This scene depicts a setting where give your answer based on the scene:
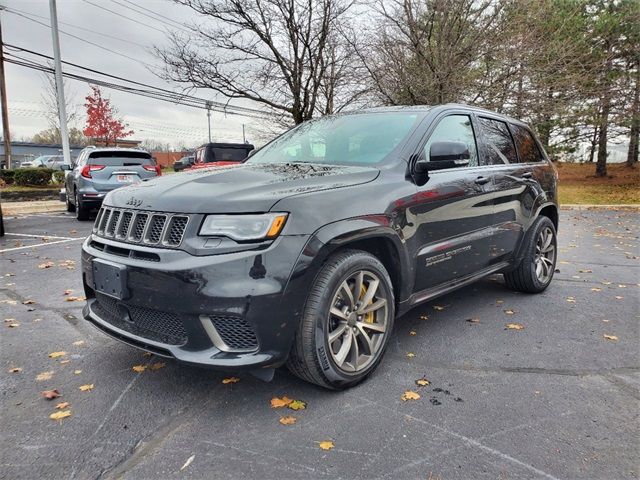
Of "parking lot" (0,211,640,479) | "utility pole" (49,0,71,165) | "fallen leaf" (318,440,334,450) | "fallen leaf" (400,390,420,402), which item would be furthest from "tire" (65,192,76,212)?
"fallen leaf" (318,440,334,450)

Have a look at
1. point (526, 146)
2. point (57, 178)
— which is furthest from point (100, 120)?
point (526, 146)

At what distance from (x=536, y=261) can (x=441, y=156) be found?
228 centimetres

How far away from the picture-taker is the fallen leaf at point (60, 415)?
2463 mm

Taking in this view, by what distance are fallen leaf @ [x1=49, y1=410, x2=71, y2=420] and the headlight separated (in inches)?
49.6

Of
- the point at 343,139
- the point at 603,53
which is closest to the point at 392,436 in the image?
the point at 343,139

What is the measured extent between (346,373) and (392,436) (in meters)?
0.48

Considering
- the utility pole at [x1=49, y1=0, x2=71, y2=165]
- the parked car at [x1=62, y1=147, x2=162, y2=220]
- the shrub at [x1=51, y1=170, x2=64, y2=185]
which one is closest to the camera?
the parked car at [x1=62, y1=147, x2=162, y2=220]

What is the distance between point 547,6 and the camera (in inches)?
605

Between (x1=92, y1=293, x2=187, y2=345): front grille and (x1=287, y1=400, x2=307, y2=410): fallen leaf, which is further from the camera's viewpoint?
(x1=287, y1=400, x2=307, y2=410): fallen leaf

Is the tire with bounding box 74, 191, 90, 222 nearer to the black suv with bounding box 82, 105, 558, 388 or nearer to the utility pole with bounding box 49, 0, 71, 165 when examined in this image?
the utility pole with bounding box 49, 0, 71, 165

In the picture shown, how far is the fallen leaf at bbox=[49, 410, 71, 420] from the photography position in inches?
97.0

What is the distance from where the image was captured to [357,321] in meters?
2.78

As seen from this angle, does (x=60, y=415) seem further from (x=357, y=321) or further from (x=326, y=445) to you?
(x=357, y=321)

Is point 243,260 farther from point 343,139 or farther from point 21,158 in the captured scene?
point 21,158
